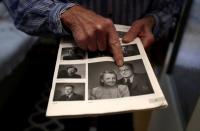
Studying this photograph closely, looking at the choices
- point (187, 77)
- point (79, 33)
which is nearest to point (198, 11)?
point (187, 77)

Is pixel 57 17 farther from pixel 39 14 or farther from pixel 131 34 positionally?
pixel 131 34

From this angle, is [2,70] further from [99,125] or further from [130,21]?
[130,21]

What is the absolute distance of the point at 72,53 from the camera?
63cm

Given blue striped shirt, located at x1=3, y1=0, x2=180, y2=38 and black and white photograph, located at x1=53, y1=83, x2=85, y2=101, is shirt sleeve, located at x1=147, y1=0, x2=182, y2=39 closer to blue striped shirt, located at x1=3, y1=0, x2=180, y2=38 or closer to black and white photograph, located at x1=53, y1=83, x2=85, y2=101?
blue striped shirt, located at x1=3, y1=0, x2=180, y2=38

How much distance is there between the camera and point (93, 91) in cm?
55

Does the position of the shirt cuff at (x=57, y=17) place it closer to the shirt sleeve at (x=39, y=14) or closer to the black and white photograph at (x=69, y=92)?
the shirt sleeve at (x=39, y=14)

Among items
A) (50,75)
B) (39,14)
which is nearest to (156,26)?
(39,14)

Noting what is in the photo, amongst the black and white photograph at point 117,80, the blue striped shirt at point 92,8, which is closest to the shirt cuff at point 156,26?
the blue striped shirt at point 92,8

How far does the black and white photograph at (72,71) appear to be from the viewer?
1.92ft

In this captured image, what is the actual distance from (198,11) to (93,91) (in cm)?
47

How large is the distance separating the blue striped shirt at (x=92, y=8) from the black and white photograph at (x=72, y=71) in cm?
8

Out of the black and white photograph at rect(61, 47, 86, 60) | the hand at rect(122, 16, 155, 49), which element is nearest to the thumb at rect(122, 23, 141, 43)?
the hand at rect(122, 16, 155, 49)

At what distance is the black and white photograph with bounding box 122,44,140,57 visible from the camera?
0.62 meters

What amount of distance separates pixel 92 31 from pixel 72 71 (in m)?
0.11
